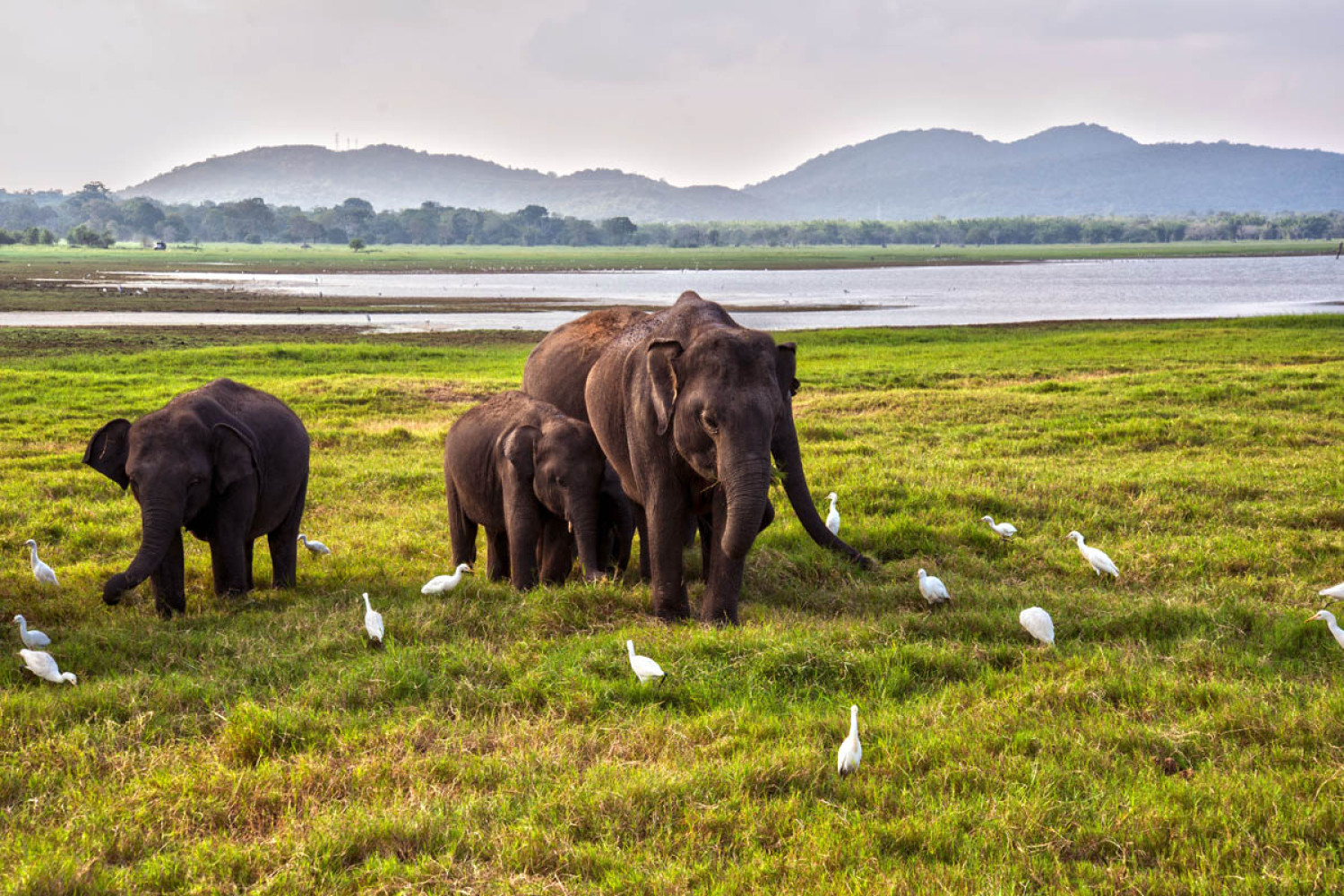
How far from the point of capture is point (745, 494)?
26.7ft

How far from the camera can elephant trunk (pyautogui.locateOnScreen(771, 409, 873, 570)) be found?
382 inches

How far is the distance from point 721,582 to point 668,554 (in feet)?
1.66

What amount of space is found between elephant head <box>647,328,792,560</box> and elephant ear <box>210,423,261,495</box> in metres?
3.50

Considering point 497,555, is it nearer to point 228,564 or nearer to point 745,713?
point 228,564

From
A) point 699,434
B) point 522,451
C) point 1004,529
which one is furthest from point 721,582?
point 1004,529

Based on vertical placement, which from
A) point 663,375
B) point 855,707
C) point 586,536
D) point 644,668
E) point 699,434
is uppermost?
point 663,375

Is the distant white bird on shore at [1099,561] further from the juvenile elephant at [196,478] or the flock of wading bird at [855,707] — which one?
the juvenile elephant at [196,478]

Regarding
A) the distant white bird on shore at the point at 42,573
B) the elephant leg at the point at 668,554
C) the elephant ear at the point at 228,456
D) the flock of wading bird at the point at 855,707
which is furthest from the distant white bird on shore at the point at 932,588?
the distant white bird on shore at the point at 42,573

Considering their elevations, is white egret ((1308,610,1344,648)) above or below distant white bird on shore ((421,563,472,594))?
above

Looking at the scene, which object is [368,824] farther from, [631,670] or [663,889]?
[631,670]

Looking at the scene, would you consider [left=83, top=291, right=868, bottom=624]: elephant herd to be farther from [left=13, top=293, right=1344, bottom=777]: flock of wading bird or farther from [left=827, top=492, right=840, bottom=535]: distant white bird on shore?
[left=827, top=492, right=840, bottom=535]: distant white bird on shore

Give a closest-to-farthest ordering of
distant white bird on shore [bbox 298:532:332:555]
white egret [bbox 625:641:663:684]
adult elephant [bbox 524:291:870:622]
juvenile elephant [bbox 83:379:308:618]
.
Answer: white egret [bbox 625:641:663:684]
adult elephant [bbox 524:291:870:622]
juvenile elephant [bbox 83:379:308:618]
distant white bird on shore [bbox 298:532:332:555]

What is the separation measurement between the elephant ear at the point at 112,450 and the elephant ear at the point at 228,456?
688 millimetres

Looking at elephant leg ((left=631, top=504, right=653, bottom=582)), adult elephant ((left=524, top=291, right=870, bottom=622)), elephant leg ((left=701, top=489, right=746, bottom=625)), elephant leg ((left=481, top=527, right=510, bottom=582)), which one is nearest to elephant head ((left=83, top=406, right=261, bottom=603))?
elephant leg ((left=481, top=527, right=510, bottom=582))
